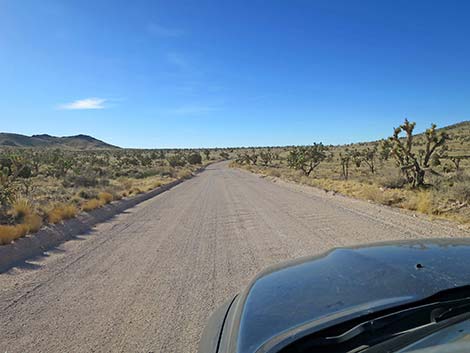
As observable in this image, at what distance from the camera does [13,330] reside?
4.57 metres

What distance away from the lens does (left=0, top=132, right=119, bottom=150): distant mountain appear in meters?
140

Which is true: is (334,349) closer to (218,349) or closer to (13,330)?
(218,349)

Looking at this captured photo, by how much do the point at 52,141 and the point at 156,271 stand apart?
188367mm

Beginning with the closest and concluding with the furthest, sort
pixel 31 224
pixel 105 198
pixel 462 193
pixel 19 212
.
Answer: pixel 31 224 → pixel 19 212 → pixel 462 193 → pixel 105 198

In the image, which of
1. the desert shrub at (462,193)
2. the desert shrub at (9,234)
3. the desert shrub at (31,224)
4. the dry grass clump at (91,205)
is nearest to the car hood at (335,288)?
the desert shrub at (9,234)

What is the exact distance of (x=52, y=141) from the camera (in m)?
172

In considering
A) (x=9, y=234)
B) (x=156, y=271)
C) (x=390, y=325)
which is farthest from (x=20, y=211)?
(x=390, y=325)

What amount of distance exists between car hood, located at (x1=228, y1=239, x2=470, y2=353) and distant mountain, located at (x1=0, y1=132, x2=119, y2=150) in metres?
152

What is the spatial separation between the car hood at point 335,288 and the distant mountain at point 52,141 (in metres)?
152

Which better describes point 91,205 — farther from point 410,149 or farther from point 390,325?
point 410,149

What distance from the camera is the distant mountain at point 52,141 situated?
140m

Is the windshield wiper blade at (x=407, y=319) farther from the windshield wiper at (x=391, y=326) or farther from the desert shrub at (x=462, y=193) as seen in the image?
the desert shrub at (x=462, y=193)

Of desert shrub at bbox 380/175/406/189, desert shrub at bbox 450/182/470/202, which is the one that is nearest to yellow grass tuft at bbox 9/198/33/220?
desert shrub at bbox 450/182/470/202

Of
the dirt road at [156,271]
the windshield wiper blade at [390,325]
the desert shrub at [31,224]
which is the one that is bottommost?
the dirt road at [156,271]
